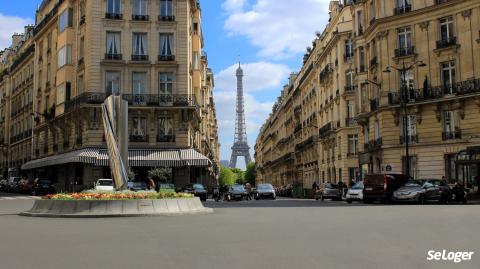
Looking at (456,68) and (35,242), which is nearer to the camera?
(35,242)

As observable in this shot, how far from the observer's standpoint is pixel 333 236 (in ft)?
39.2

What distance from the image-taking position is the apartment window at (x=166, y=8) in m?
48.0

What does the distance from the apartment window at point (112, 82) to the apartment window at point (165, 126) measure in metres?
4.43

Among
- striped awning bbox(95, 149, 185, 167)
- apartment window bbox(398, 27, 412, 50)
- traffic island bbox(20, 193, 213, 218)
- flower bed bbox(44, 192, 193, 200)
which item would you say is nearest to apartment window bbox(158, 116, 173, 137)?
striped awning bbox(95, 149, 185, 167)

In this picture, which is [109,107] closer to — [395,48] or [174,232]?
[174,232]

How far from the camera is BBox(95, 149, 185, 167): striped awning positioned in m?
44.0

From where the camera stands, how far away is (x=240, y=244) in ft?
35.2

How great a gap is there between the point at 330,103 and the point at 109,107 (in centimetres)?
4004

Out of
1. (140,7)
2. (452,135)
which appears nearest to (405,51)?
(452,135)

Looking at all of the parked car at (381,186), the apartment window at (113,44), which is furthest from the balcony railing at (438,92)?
the apartment window at (113,44)

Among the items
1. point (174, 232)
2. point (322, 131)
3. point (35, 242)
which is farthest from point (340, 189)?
point (35, 242)

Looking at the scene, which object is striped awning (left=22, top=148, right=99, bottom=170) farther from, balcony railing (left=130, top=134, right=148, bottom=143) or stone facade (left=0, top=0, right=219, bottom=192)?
balcony railing (left=130, top=134, right=148, bottom=143)

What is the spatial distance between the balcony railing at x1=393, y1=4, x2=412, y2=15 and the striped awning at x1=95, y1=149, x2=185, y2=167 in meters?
20.4

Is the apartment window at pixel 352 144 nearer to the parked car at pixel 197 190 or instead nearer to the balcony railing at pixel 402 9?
the balcony railing at pixel 402 9
